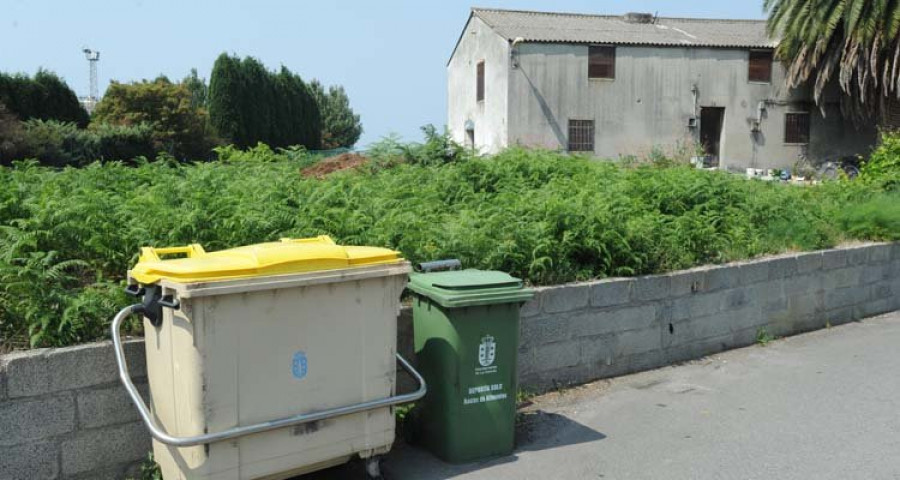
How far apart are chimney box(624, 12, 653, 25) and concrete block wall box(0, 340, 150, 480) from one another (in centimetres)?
3362

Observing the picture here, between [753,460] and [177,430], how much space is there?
11.3 ft

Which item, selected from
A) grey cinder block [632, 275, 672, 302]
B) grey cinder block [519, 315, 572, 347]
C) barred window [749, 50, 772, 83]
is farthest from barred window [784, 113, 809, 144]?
grey cinder block [519, 315, 572, 347]

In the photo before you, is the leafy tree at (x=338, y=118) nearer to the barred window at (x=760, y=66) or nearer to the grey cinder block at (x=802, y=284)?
the barred window at (x=760, y=66)

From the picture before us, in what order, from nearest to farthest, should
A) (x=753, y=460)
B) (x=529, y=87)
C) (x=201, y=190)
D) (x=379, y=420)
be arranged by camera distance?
1. (x=379, y=420)
2. (x=753, y=460)
3. (x=201, y=190)
4. (x=529, y=87)

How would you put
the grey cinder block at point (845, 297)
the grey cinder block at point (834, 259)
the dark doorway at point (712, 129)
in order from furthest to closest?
the dark doorway at point (712, 129)
the grey cinder block at point (845, 297)
the grey cinder block at point (834, 259)

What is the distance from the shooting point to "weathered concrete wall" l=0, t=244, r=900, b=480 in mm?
4031

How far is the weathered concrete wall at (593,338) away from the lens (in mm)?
4031

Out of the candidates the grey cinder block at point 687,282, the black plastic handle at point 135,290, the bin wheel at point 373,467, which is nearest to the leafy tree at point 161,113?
the grey cinder block at point 687,282

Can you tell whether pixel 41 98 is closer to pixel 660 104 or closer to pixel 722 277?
pixel 660 104

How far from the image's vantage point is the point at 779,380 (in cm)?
671

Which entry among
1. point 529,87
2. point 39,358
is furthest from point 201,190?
point 529,87

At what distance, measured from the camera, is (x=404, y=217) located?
20.1 feet

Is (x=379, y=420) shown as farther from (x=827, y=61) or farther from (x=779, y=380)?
(x=827, y=61)

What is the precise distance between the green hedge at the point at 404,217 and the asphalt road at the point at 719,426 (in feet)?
3.47
